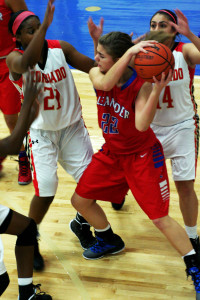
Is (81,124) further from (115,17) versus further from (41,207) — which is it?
(115,17)

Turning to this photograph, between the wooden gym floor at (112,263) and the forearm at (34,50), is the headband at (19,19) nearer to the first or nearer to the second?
the forearm at (34,50)

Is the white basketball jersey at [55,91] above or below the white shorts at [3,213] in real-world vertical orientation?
above

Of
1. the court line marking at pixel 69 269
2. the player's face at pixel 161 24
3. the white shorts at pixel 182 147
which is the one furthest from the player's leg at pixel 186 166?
the court line marking at pixel 69 269

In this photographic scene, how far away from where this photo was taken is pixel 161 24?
3492mm

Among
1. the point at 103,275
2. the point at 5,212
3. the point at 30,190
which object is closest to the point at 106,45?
the point at 5,212

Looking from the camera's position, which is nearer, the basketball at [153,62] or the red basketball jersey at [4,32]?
the basketball at [153,62]

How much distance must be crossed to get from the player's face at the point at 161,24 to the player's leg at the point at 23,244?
5.54 feet

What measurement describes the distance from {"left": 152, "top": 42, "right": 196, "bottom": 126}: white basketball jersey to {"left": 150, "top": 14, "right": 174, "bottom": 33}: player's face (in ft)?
0.51

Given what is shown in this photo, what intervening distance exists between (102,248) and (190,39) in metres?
1.80

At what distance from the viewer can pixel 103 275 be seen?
12.2 feet

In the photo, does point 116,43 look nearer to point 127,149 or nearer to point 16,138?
point 127,149

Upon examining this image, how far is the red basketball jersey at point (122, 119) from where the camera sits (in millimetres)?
3178

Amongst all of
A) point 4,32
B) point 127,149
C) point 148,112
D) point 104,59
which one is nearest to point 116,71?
point 104,59

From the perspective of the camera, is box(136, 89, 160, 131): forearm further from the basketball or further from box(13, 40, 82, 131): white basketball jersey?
box(13, 40, 82, 131): white basketball jersey
